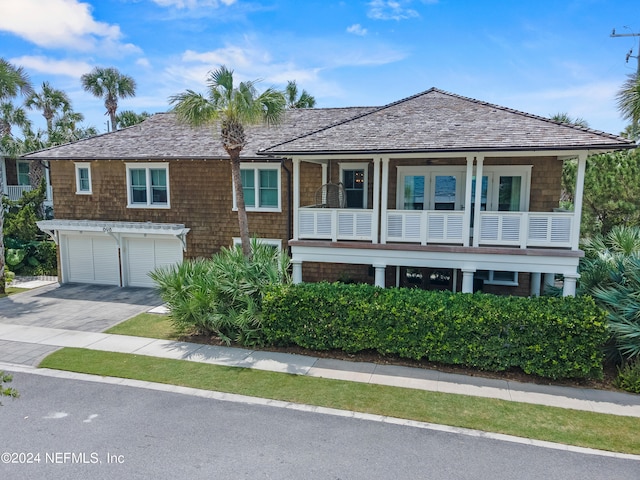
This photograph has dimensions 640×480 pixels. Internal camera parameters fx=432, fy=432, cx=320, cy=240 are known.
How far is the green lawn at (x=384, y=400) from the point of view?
7449mm

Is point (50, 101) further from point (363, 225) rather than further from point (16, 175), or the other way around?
point (363, 225)

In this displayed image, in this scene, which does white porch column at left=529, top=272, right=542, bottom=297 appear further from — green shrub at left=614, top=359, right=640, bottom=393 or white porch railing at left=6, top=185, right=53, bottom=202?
white porch railing at left=6, top=185, right=53, bottom=202

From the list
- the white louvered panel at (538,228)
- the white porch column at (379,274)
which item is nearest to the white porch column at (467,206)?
the white louvered panel at (538,228)

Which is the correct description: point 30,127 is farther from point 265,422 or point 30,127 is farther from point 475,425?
point 475,425

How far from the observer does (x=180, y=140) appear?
17672 mm

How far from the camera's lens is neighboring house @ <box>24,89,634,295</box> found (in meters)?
11.7

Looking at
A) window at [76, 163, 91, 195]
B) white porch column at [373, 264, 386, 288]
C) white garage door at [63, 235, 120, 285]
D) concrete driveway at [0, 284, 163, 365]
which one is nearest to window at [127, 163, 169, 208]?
window at [76, 163, 91, 195]

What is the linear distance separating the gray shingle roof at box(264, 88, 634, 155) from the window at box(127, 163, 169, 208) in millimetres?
6383

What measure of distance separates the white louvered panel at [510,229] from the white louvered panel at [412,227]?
7.32 feet

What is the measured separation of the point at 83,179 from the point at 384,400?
15.8 m

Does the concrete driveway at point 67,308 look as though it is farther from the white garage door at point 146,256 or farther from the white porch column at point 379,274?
the white porch column at point 379,274

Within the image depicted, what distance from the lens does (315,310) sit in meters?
10.9

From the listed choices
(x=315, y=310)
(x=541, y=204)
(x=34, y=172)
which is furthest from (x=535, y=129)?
(x=34, y=172)

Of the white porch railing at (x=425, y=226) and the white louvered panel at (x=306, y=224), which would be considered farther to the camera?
the white louvered panel at (x=306, y=224)
